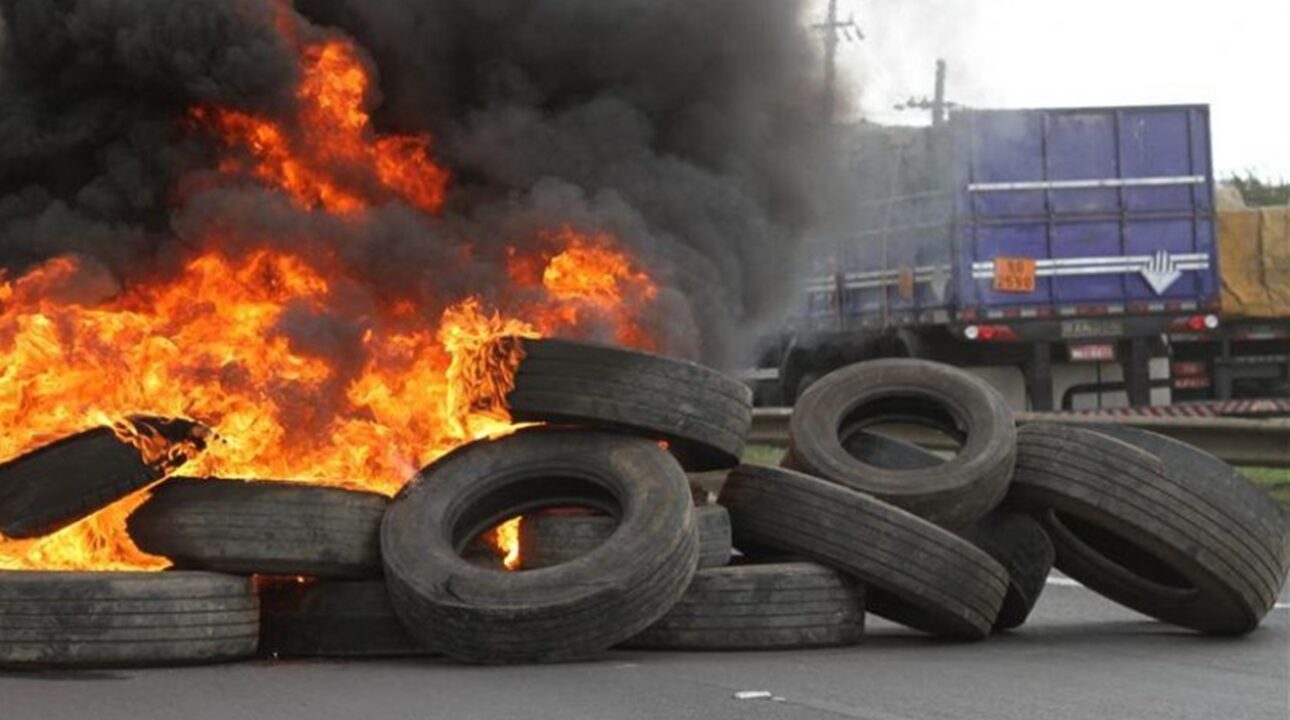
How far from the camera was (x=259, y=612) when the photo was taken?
9289 millimetres

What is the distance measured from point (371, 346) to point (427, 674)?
2.90 m

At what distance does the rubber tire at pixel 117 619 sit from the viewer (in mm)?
8617

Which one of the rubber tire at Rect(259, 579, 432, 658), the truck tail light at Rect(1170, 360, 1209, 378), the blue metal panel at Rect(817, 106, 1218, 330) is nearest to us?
the rubber tire at Rect(259, 579, 432, 658)

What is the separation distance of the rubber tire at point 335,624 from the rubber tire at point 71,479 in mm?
825

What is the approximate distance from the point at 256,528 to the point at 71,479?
0.86 meters

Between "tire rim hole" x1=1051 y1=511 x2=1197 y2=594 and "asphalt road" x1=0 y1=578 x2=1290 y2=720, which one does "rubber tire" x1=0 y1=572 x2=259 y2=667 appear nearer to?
"asphalt road" x1=0 y1=578 x2=1290 y2=720

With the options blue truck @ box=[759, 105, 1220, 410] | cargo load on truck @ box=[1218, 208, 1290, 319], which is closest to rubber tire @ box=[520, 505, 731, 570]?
blue truck @ box=[759, 105, 1220, 410]

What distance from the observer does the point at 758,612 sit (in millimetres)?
9531

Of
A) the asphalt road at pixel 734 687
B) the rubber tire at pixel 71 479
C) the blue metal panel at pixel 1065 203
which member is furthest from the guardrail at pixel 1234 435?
the rubber tire at pixel 71 479

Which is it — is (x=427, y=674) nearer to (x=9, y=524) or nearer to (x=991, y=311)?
(x=9, y=524)

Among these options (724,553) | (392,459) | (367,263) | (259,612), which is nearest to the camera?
(259,612)

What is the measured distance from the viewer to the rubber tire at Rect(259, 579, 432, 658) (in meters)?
9.31

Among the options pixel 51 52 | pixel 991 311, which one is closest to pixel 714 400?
pixel 51 52

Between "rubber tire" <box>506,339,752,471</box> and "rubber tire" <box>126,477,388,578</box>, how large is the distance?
985mm
